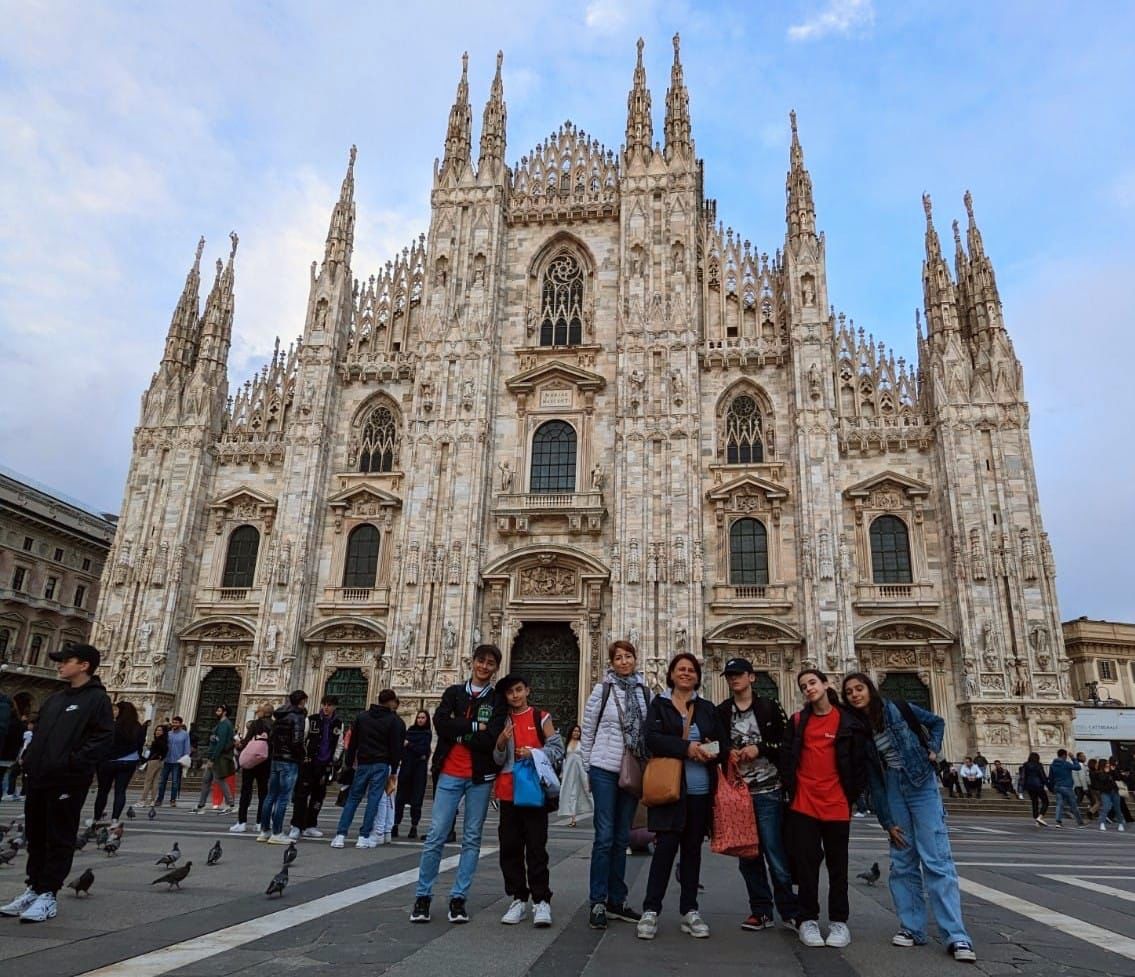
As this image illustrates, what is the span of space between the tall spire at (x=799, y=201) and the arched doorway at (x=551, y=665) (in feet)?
51.1

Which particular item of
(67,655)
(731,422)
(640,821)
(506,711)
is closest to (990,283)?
(731,422)

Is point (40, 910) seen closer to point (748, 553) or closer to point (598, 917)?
point (598, 917)

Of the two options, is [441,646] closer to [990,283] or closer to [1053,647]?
[1053,647]

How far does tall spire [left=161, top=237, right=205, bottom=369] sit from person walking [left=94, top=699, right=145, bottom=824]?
74.0 ft

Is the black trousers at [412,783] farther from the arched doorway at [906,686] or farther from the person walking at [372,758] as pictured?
the arched doorway at [906,686]

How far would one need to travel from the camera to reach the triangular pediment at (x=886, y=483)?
25703 mm

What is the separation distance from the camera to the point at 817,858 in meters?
5.54

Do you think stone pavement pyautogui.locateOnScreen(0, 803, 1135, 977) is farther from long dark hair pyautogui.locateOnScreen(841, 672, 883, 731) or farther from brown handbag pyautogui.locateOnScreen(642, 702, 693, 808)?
long dark hair pyautogui.locateOnScreen(841, 672, 883, 731)

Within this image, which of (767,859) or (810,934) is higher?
(767,859)

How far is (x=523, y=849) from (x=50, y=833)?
3125mm

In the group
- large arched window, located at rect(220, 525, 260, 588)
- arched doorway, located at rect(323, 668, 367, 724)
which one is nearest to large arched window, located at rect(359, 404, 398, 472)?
large arched window, located at rect(220, 525, 260, 588)

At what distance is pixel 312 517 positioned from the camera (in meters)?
27.9

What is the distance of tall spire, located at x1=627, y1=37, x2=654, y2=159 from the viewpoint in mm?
31062

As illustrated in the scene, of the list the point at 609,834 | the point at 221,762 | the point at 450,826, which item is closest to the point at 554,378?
the point at 221,762
